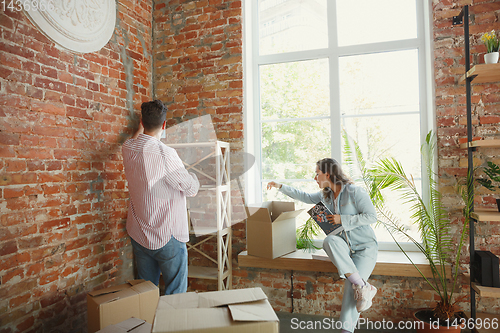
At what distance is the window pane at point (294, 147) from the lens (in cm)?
301

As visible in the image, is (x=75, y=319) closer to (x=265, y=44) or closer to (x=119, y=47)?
(x=119, y=47)

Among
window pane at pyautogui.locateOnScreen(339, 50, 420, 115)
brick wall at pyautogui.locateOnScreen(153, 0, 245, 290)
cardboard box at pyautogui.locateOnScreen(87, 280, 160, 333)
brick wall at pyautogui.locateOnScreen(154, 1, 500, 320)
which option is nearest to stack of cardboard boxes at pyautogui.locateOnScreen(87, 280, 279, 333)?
cardboard box at pyautogui.locateOnScreen(87, 280, 160, 333)


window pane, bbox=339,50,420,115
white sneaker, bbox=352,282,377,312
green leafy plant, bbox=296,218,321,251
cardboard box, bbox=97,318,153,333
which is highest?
window pane, bbox=339,50,420,115

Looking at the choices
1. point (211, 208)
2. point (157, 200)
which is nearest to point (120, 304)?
point (157, 200)

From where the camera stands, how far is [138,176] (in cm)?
210

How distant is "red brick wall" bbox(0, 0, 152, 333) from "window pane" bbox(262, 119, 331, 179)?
1.32 m

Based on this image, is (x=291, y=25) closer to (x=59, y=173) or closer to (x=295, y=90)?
(x=295, y=90)

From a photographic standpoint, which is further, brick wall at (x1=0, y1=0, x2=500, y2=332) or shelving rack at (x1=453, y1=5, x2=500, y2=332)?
shelving rack at (x1=453, y1=5, x2=500, y2=332)

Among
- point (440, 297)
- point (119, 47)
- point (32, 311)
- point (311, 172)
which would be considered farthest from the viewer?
point (311, 172)

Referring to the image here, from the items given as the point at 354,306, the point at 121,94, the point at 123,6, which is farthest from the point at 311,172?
the point at 123,6

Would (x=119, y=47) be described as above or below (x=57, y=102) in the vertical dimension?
above

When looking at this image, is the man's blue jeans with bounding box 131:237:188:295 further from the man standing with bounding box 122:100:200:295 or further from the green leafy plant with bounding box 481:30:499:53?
the green leafy plant with bounding box 481:30:499:53

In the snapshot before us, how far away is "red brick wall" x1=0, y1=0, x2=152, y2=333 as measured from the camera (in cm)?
184

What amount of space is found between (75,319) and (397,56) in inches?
131
